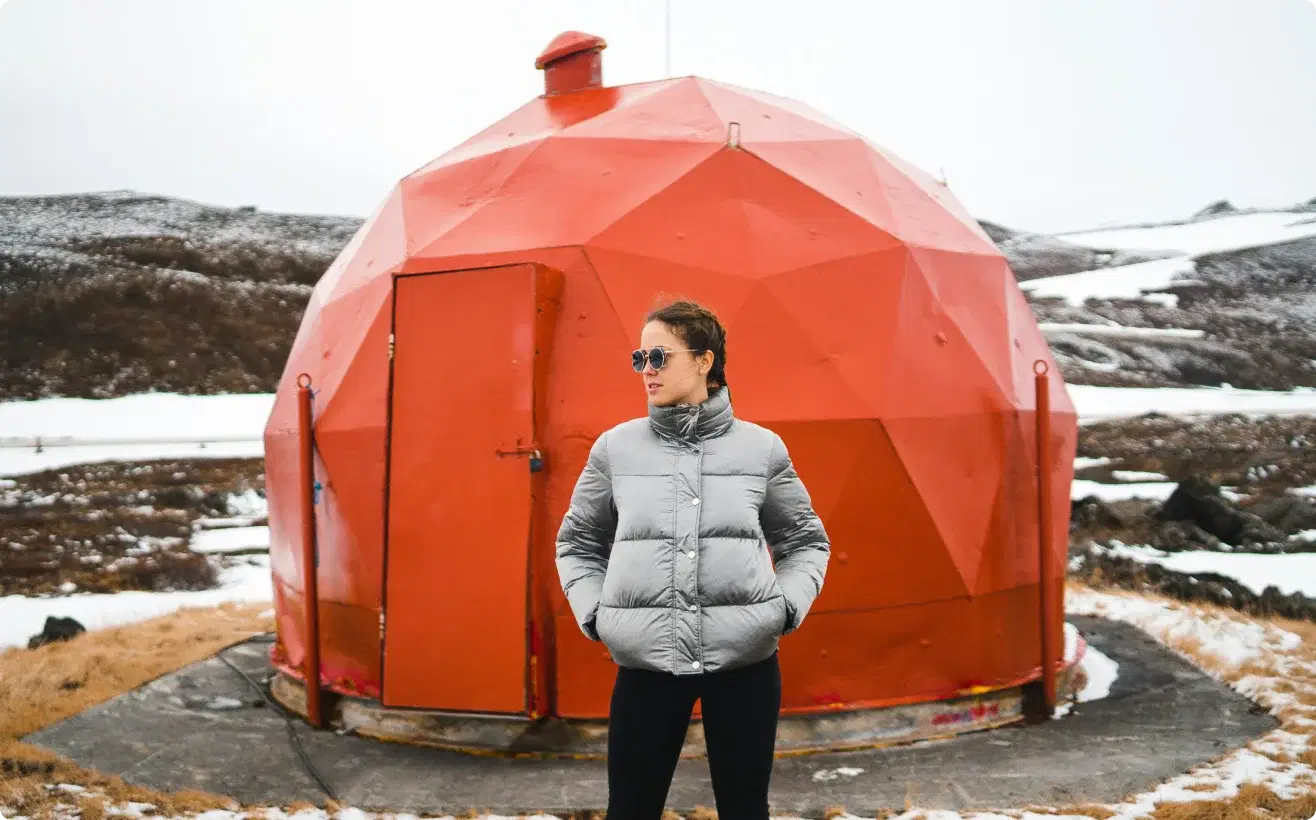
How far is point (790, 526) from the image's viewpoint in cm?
291

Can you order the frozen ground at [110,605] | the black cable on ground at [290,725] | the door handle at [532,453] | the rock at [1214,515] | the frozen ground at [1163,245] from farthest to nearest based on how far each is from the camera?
the frozen ground at [1163,245], the rock at [1214,515], the frozen ground at [110,605], the door handle at [532,453], the black cable on ground at [290,725]

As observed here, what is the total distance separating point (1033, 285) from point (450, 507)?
49.9m

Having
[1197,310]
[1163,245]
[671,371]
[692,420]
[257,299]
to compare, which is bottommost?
[692,420]

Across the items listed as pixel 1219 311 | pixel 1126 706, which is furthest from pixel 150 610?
pixel 1219 311

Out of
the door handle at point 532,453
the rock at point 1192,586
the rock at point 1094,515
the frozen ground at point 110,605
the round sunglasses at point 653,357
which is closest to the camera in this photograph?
the round sunglasses at point 653,357

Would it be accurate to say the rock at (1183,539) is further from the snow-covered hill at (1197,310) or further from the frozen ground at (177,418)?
the snow-covered hill at (1197,310)

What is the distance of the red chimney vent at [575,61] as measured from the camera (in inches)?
313

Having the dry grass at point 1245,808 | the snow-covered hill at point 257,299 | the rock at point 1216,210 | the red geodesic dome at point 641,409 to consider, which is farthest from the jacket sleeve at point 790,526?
the rock at point 1216,210

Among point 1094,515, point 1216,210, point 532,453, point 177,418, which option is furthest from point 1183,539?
point 1216,210

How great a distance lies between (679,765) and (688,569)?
3.14m

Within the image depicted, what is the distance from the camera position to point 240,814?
4891 millimetres

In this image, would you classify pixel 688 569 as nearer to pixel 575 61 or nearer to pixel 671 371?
pixel 671 371

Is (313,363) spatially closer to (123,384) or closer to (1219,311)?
(123,384)

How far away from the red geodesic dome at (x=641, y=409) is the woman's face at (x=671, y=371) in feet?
9.27
